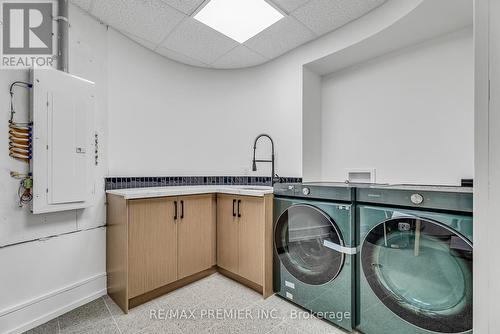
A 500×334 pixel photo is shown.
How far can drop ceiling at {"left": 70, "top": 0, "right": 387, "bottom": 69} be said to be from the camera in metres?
1.83

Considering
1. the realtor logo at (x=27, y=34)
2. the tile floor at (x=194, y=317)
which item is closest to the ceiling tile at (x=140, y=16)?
the realtor logo at (x=27, y=34)

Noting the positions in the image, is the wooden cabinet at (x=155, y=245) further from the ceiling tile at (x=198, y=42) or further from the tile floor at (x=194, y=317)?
the ceiling tile at (x=198, y=42)

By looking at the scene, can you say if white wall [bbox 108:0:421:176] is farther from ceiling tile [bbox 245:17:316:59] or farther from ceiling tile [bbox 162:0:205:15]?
ceiling tile [bbox 162:0:205:15]

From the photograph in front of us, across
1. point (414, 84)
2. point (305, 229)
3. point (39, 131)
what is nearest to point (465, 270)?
point (305, 229)

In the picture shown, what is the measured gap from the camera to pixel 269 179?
2.74 meters

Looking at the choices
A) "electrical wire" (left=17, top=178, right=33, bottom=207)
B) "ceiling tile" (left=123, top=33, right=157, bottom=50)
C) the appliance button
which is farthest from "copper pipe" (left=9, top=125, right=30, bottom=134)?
the appliance button

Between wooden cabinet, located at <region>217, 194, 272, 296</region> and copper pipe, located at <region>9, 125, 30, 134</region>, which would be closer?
copper pipe, located at <region>9, 125, 30, 134</region>

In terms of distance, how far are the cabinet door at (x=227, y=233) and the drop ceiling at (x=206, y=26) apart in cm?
163

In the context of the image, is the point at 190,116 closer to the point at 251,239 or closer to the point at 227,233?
the point at 227,233

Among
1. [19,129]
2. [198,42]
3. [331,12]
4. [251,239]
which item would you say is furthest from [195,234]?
[331,12]

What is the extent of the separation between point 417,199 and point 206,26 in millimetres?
2165

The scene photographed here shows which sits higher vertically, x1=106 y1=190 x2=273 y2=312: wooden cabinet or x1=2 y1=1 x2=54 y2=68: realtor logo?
x1=2 y1=1 x2=54 y2=68: realtor logo

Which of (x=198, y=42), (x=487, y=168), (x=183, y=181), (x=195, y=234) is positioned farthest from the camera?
(x=183, y=181)

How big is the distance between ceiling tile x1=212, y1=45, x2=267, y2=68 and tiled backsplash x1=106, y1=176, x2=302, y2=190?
1.43 meters
